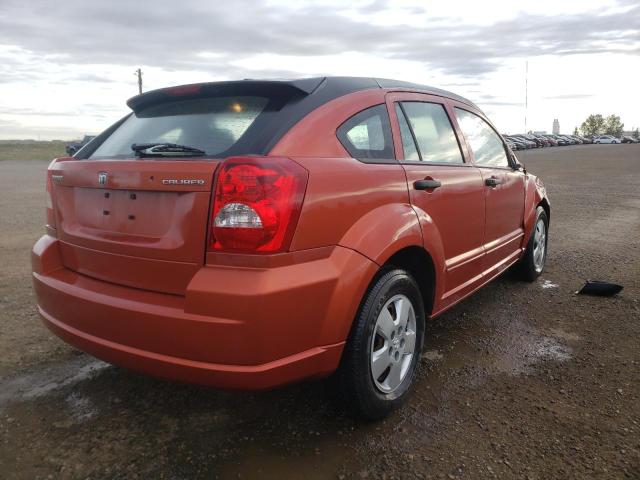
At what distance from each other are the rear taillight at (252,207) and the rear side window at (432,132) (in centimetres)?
113

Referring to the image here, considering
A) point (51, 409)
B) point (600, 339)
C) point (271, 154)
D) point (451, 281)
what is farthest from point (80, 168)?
point (600, 339)

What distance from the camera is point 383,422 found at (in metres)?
2.66

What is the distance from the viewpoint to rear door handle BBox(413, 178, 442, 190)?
2855mm

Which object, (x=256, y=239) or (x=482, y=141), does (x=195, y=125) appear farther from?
(x=482, y=141)

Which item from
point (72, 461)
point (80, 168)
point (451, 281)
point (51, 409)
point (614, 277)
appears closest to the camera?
point (72, 461)

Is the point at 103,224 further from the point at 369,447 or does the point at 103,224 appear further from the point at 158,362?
the point at 369,447

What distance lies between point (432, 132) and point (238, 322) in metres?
1.93

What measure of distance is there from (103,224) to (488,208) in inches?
101

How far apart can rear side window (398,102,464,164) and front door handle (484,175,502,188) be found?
11.3 inches

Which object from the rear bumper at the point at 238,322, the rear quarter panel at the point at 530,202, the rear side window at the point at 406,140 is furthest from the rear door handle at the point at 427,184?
the rear quarter panel at the point at 530,202

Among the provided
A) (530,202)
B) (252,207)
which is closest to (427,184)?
(252,207)

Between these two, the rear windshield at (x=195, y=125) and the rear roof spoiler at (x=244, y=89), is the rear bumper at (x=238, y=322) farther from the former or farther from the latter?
the rear roof spoiler at (x=244, y=89)

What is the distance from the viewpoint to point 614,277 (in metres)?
5.15

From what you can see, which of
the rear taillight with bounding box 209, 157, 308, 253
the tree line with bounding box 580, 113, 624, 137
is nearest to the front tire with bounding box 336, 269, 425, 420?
the rear taillight with bounding box 209, 157, 308, 253
